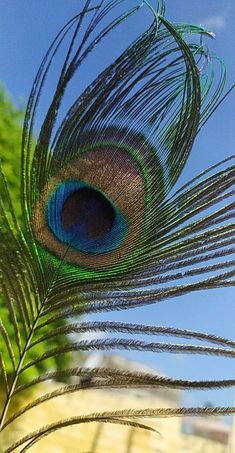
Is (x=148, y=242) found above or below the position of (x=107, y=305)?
above

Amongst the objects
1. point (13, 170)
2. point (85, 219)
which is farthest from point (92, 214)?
point (13, 170)

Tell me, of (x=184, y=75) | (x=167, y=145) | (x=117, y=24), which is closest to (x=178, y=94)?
(x=184, y=75)

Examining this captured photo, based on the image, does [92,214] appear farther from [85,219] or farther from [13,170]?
[13,170]

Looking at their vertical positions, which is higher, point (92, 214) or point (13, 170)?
point (13, 170)

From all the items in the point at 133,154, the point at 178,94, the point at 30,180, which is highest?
the point at 178,94

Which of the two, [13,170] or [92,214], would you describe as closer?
[92,214]

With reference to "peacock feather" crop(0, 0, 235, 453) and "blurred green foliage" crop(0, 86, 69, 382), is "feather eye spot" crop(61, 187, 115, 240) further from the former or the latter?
"blurred green foliage" crop(0, 86, 69, 382)

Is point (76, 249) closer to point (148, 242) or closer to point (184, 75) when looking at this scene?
point (148, 242)
